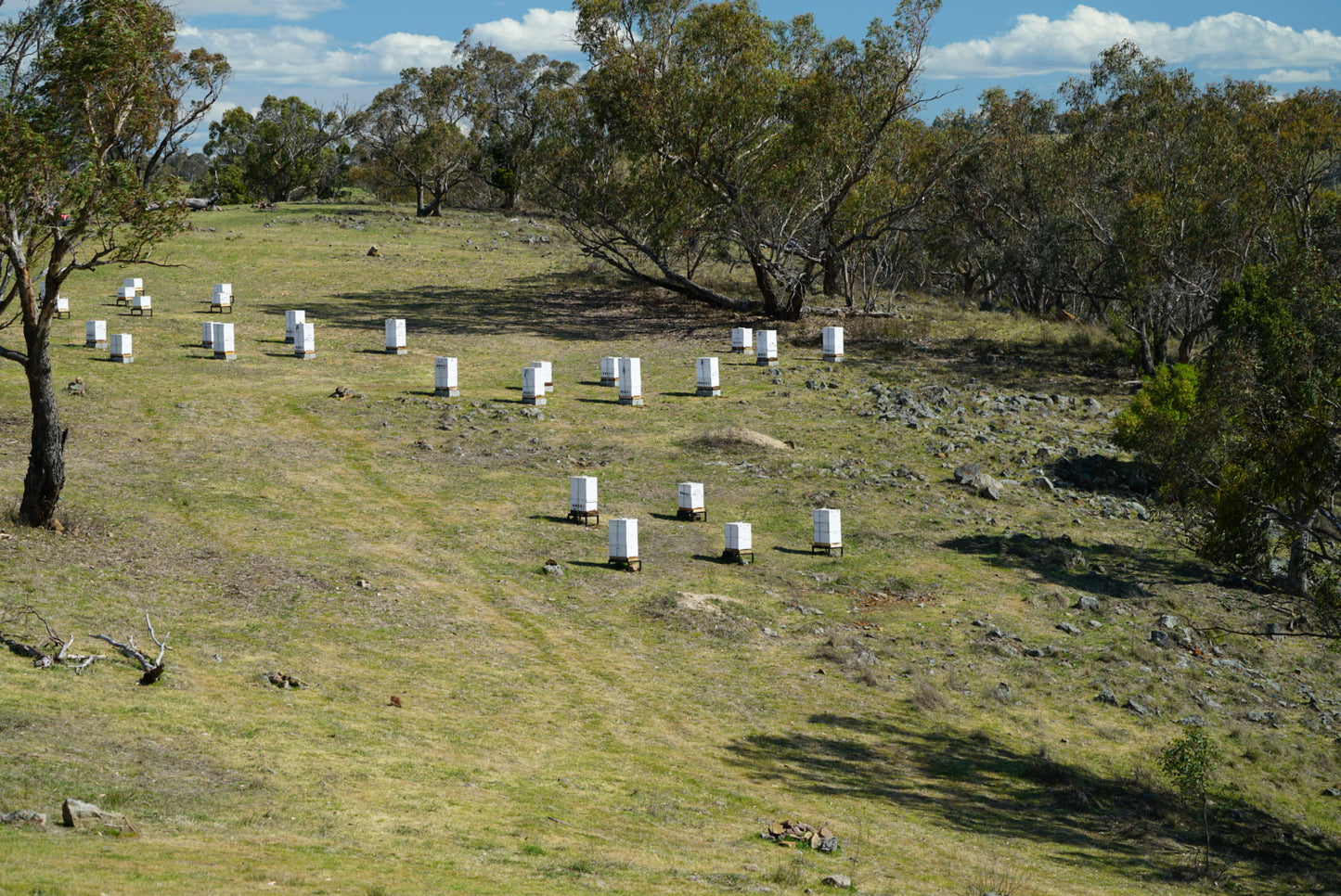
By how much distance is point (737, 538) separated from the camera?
28.3 meters

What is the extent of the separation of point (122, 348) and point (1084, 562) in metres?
30.9

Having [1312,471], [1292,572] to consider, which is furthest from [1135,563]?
[1312,471]

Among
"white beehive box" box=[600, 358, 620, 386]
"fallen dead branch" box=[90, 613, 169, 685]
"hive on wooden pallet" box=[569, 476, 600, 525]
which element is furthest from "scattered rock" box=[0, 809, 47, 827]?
"white beehive box" box=[600, 358, 620, 386]

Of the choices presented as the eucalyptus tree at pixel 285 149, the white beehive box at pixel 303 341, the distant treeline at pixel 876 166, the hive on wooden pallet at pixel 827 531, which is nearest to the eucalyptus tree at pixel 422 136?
the eucalyptus tree at pixel 285 149

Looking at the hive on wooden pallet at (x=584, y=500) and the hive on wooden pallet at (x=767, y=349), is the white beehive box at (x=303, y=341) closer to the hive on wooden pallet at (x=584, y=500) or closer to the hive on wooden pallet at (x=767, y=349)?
the hive on wooden pallet at (x=767, y=349)

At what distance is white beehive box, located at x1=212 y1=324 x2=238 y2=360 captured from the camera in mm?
41938

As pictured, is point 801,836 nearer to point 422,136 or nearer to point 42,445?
point 42,445

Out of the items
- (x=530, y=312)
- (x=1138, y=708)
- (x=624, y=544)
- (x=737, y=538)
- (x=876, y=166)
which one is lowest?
(x=1138, y=708)

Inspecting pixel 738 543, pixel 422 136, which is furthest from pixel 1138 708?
pixel 422 136

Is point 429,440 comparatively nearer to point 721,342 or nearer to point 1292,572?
point 721,342

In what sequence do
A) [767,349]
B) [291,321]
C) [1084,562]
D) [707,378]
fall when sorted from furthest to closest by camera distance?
[767,349] < [291,321] < [707,378] < [1084,562]

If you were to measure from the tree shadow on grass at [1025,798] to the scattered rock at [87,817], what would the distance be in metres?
9.31

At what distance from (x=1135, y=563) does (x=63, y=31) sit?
27805 mm

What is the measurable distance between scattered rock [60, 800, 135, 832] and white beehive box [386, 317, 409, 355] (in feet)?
111
